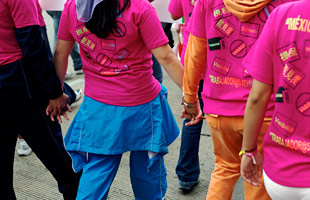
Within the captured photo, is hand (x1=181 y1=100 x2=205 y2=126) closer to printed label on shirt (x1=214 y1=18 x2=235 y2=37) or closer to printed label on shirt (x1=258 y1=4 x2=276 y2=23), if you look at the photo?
printed label on shirt (x1=214 y1=18 x2=235 y2=37)

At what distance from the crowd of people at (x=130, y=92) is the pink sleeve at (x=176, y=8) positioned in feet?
3.30

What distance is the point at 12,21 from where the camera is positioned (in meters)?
2.66

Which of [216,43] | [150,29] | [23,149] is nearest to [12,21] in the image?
[150,29]

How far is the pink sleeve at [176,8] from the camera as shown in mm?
3678

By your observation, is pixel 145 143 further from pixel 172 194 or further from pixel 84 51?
pixel 172 194

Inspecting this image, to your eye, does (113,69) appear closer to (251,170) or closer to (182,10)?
(251,170)

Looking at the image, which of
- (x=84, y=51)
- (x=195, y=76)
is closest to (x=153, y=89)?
(x=195, y=76)

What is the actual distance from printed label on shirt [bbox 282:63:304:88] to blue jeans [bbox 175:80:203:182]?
1575 mm

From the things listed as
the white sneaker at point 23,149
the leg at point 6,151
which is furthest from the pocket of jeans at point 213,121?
the white sneaker at point 23,149

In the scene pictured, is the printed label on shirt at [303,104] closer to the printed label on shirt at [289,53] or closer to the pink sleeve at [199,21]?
the printed label on shirt at [289,53]

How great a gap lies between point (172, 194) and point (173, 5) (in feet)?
4.83

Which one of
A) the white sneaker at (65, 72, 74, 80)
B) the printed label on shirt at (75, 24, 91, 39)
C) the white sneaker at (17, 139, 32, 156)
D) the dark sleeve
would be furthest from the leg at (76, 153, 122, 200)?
the white sneaker at (65, 72, 74, 80)

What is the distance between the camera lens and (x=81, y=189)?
2.71 m

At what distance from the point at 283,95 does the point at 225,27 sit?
0.63m
